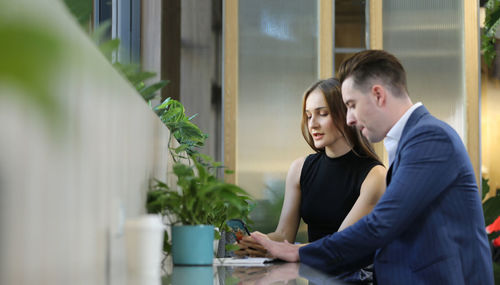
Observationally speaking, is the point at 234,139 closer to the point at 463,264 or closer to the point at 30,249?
the point at 463,264

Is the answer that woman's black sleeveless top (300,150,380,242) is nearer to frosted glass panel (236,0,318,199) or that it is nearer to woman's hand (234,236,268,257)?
woman's hand (234,236,268,257)

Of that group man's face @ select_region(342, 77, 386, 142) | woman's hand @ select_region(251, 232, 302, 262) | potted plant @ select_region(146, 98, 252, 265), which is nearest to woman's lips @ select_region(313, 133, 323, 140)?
man's face @ select_region(342, 77, 386, 142)

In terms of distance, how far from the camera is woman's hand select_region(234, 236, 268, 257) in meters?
2.15

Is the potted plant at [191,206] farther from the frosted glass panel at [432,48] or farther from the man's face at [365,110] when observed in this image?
the frosted glass panel at [432,48]

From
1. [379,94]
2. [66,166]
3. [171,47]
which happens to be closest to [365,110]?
[379,94]

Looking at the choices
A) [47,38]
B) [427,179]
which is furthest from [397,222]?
[47,38]

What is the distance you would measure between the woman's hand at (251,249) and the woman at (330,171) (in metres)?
0.45

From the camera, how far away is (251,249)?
7.18ft

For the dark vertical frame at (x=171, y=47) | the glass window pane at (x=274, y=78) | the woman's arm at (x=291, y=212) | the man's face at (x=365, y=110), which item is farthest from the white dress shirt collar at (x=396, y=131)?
Answer: the glass window pane at (x=274, y=78)

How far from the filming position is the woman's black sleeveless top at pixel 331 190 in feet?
8.29

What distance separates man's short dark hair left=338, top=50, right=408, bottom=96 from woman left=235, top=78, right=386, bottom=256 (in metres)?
0.50

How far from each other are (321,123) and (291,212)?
453mm

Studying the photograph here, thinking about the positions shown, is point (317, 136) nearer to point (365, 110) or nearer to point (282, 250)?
point (365, 110)

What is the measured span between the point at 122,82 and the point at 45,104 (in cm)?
66
